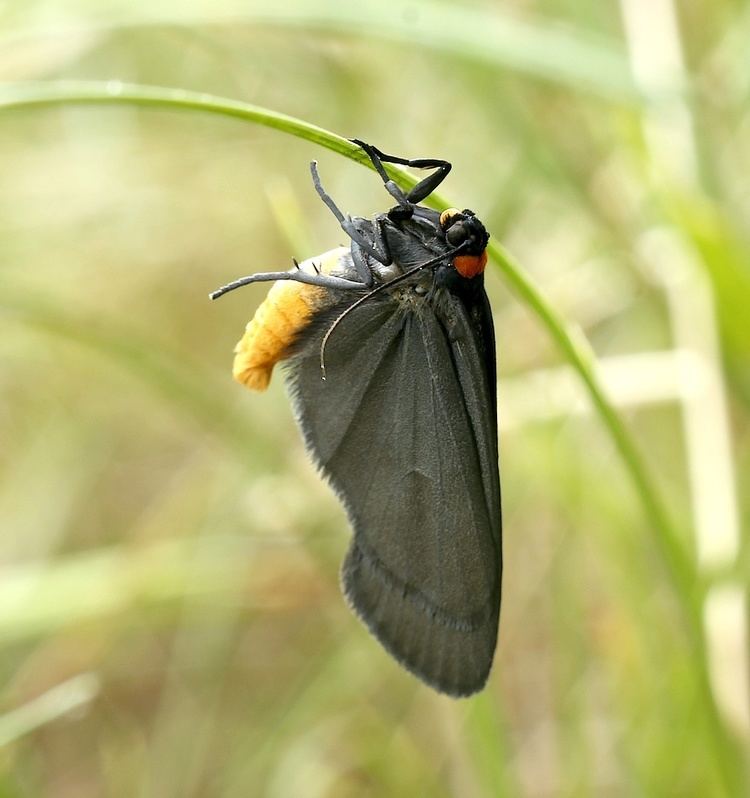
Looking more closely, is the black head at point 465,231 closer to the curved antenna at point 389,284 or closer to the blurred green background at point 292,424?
the curved antenna at point 389,284

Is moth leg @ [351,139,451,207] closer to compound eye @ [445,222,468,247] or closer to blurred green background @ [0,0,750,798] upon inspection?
compound eye @ [445,222,468,247]

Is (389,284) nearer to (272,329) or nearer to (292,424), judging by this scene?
(272,329)

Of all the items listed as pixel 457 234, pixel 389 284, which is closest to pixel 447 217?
pixel 457 234

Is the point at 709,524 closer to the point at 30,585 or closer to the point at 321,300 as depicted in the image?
the point at 321,300

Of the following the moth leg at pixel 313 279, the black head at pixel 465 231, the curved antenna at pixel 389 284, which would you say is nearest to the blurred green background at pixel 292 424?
the moth leg at pixel 313 279

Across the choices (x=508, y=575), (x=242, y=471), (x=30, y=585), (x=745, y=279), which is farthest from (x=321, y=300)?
Answer: (x=508, y=575)

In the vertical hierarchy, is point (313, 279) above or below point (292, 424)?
above
